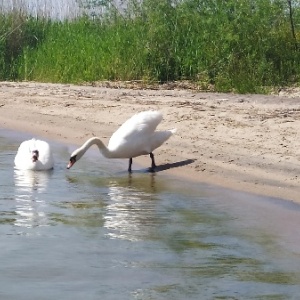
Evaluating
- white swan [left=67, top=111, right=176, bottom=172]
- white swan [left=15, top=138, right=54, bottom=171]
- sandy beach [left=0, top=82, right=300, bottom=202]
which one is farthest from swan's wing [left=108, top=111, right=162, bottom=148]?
white swan [left=15, top=138, right=54, bottom=171]

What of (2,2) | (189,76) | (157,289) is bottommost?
(157,289)

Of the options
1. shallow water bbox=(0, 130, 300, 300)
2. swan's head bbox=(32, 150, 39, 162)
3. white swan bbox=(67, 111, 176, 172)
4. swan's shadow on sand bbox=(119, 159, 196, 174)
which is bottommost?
shallow water bbox=(0, 130, 300, 300)

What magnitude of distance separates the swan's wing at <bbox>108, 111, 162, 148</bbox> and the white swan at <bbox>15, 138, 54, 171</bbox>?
2.67 feet

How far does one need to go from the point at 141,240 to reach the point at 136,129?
3.76 m

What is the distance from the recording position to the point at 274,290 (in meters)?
6.71

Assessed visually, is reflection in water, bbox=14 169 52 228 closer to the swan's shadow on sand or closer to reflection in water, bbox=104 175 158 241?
reflection in water, bbox=104 175 158 241

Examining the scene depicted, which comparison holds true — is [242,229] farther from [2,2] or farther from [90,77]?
[2,2]

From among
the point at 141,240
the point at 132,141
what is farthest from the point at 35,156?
the point at 141,240

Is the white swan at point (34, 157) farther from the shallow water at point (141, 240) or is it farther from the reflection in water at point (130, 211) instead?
the reflection in water at point (130, 211)

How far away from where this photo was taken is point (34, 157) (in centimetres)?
1203

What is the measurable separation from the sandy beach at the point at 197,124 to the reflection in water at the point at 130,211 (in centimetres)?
92

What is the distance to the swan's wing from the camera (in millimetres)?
11812

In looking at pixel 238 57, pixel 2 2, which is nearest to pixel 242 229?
pixel 238 57

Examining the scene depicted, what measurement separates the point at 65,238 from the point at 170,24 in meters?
14.0
